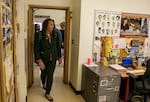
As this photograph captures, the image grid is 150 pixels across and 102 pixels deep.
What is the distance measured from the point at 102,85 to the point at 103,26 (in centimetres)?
130

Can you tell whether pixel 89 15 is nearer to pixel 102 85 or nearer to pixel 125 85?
pixel 102 85

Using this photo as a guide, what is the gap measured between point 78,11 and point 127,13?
108 cm

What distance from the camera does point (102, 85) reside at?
2.78 metres

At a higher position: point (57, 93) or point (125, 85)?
point (125, 85)


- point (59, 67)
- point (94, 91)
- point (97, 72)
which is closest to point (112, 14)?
point (97, 72)

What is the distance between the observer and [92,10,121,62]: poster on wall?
3.43 metres

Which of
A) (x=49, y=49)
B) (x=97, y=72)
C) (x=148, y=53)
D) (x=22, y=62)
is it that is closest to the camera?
(x=22, y=62)

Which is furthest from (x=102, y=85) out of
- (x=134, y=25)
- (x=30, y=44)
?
(x=30, y=44)

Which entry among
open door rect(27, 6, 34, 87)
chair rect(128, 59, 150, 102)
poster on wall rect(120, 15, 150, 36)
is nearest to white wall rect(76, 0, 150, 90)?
poster on wall rect(120, 15, 150, 36)

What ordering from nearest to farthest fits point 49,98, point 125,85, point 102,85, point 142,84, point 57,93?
point 102,85 → point 142,84 → point 125,85 → point 49,98 → point 57,93

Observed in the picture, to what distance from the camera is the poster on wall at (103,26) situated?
3.43 meters

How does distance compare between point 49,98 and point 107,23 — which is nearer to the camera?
point 49,98

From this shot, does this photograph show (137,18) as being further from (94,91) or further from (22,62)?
(22,62)

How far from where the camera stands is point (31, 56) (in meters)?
3.86
